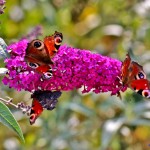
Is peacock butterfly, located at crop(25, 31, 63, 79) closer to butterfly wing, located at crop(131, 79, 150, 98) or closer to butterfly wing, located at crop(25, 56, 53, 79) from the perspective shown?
butterfly wing, located at crop(25, 56, 53, 79)

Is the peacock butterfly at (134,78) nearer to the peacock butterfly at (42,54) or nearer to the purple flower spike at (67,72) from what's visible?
the purple flower spike at (67,72)

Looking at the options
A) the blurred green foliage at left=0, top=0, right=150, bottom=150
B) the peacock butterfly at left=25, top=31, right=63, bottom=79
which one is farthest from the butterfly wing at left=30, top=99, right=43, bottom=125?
the blurred green foliage at left=0, top=0, right=150, bottom=150

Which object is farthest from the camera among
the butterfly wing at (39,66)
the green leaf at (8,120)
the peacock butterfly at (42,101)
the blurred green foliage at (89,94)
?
the blurred green foliage at (89,94)

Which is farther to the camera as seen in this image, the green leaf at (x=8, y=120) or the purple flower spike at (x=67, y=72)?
the purple flower spike at (x=67, y=72)

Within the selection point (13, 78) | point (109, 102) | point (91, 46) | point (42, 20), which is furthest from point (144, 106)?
point (13, 78)

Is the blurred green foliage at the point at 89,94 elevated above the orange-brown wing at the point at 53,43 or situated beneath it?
elevated above

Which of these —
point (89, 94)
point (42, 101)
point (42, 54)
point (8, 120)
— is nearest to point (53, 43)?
point (42, 54)

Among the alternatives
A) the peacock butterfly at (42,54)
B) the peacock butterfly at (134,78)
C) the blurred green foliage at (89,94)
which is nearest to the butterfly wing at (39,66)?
the peacock butterfly at (42,54)
